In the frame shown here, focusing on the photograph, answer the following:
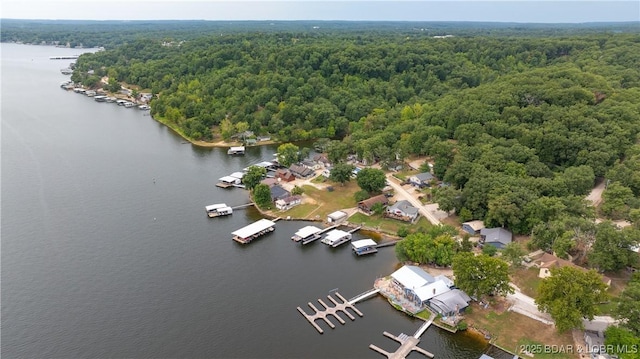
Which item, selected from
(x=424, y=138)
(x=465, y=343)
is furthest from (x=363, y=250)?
(x=424, y=138)

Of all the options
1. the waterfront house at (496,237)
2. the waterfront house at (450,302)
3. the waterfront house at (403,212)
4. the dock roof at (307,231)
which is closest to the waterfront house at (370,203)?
the waterfront house at (403,212)

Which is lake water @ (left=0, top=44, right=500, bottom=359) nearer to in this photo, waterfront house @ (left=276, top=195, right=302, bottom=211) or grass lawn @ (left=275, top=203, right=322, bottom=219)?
grass lawn @ (left=275, top=203, right=322, bottom=219)

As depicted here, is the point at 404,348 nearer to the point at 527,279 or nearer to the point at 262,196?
the point at 527,279

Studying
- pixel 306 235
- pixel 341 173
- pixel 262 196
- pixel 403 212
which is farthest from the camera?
pixel 341 173

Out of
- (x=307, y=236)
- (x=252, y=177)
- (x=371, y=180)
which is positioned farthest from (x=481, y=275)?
(x=252, y=177)

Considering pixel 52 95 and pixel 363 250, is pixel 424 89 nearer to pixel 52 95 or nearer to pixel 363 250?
pixel 363 250
